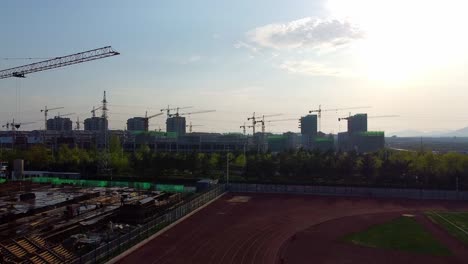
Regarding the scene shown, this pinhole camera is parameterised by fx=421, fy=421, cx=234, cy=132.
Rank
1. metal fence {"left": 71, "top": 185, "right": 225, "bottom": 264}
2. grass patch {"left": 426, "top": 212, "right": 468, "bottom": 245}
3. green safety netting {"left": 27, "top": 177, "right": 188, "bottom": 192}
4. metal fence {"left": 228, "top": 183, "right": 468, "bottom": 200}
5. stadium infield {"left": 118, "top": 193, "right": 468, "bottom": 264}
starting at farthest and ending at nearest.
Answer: green safety netting {"left": 27, "top": 177, "right": 188, "bottom": 192}
metal fence {"left": 228, "top": 183, "right": 468, "bottom": 200}
grass patch {"left": 426, "top": 212, "right": 468, "bottom": 245}
stadium infield {"left": 118, "top": 193, "right": 468, "bottom": 264}
metal fence {"left": 71, "top": 185, "right": 225, "bottom": 264}

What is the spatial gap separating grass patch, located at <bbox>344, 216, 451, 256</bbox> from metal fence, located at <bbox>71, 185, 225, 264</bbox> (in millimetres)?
16698

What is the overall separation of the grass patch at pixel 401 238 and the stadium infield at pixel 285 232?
96cm

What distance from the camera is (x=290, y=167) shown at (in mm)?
75500

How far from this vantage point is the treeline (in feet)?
222

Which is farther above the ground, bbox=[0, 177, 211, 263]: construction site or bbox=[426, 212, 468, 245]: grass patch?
bbox=[0, 177, 211, 263]: construction site

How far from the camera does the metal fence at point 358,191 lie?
5794 centimetres

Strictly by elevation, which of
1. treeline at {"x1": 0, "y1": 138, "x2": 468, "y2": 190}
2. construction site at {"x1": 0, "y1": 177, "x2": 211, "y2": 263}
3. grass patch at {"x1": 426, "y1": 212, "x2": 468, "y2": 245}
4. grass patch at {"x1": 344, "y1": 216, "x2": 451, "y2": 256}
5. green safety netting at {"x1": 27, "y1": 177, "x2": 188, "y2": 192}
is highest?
treeline at {"x1": 0, "y1": 138, "x2": 468, "y2": 190}

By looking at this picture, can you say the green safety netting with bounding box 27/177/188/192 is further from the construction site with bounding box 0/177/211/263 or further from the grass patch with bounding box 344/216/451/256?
the grass patch with bounding box 344/216/451/256

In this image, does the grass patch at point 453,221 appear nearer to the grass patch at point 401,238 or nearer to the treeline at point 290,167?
the grass patch at point 401,238

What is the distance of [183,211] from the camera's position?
4462 centimetres

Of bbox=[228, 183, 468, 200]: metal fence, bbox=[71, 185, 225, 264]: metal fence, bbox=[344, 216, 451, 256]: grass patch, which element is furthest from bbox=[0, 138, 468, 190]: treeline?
bbox=[344, 216, 451, 256]: grass patch

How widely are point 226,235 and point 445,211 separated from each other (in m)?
28.6

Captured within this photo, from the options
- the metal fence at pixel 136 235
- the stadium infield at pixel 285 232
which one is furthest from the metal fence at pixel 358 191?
the metal fence at pixel 136 235

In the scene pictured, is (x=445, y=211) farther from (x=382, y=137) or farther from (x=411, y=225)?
(x=382, y=137)
